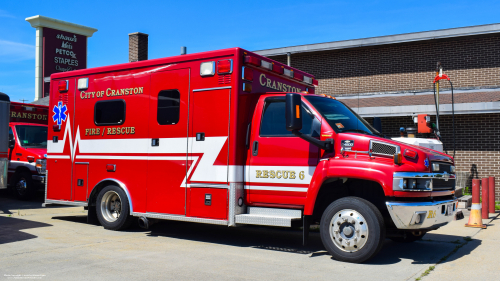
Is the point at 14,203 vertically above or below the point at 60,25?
below

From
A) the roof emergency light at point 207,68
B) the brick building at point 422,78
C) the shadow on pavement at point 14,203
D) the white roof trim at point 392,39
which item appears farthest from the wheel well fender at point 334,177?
the white roof trim at point 392,39

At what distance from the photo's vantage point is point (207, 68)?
716 centimetres

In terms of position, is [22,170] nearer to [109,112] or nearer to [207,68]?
[109,112]

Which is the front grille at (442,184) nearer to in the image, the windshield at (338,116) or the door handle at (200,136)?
the windshield at (338,116)

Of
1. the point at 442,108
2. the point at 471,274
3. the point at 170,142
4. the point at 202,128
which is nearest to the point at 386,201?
the point at 471,274

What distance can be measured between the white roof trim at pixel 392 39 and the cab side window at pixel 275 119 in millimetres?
10511

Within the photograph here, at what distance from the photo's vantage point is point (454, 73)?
1542cm

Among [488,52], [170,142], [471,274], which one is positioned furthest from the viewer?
[488,52]

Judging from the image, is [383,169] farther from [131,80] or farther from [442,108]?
[442,108]

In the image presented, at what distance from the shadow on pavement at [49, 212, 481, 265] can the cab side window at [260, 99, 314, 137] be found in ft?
5.71

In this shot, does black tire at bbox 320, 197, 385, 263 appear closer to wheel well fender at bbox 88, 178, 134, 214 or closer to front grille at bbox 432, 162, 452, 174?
front grille at bbox 432, 162, 452, 174

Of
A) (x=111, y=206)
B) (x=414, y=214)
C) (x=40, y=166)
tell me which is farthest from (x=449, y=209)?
(x=40, y=166)

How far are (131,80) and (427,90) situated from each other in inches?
438

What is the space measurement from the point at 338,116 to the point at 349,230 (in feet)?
5.43
